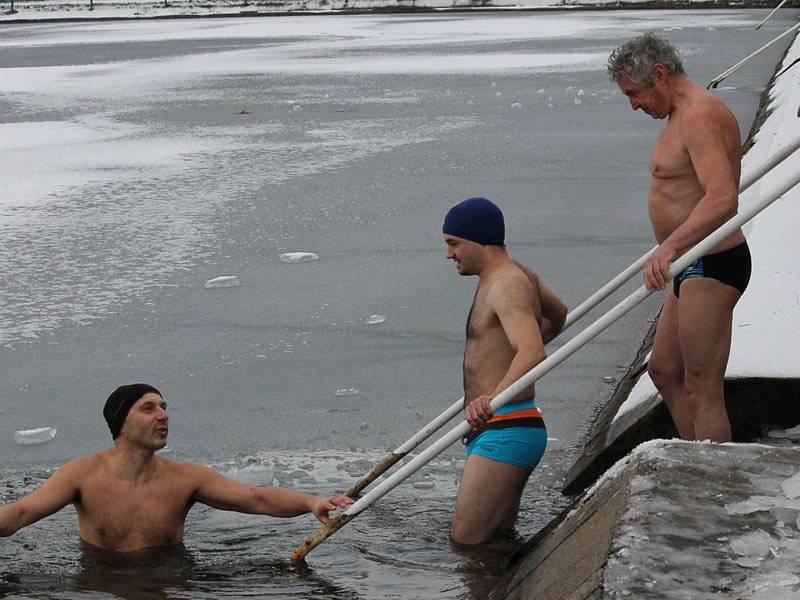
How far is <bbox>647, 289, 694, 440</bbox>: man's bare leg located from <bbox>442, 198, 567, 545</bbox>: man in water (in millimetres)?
452

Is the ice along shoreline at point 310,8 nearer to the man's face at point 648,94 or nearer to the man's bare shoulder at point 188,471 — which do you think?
the man's face at point 648,94

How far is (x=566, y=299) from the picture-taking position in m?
7.99

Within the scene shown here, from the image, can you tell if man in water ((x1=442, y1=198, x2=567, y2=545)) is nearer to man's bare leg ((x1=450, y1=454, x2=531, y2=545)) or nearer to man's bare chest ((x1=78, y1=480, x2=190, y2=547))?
man's bare leg ((x1=450, y1=454, x2=531, y2=545))

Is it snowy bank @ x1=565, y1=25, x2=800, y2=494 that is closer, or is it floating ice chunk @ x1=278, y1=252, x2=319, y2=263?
snowy bank @ x1=565, y1=25, x2=800, y2=494

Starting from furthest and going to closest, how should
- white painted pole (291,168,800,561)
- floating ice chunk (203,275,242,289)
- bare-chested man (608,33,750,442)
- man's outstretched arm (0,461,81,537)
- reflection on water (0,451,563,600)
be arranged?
floating ice chunk (203,275,242,289), man's outstretched arm (0,461,81,537), reflection on water (0,451,563,600), bare-chested man (608,33,750,442), white painted pole (291,168,800,561)

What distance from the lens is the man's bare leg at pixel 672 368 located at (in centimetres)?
488

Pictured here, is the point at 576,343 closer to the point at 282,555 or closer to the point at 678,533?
the point at 678,533

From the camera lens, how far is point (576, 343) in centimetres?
436

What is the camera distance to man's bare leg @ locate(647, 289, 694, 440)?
4875 mm

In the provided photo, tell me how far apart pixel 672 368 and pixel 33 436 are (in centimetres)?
288

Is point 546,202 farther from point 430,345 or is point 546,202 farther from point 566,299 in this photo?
point 430,345

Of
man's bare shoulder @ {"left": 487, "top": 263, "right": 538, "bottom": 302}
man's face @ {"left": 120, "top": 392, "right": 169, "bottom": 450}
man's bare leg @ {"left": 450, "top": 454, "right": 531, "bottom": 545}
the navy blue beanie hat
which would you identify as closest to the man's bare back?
man's bare shoulder @ {"left": 487, "top": 263, "right": 538, "bottom": 302}

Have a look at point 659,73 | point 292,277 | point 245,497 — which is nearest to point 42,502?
point 245,497

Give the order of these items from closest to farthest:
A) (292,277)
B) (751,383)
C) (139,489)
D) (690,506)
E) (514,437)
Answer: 1. (690,506)
2. (514,437)
3. (139,489)
4. (751,383)
5. (292,277)
